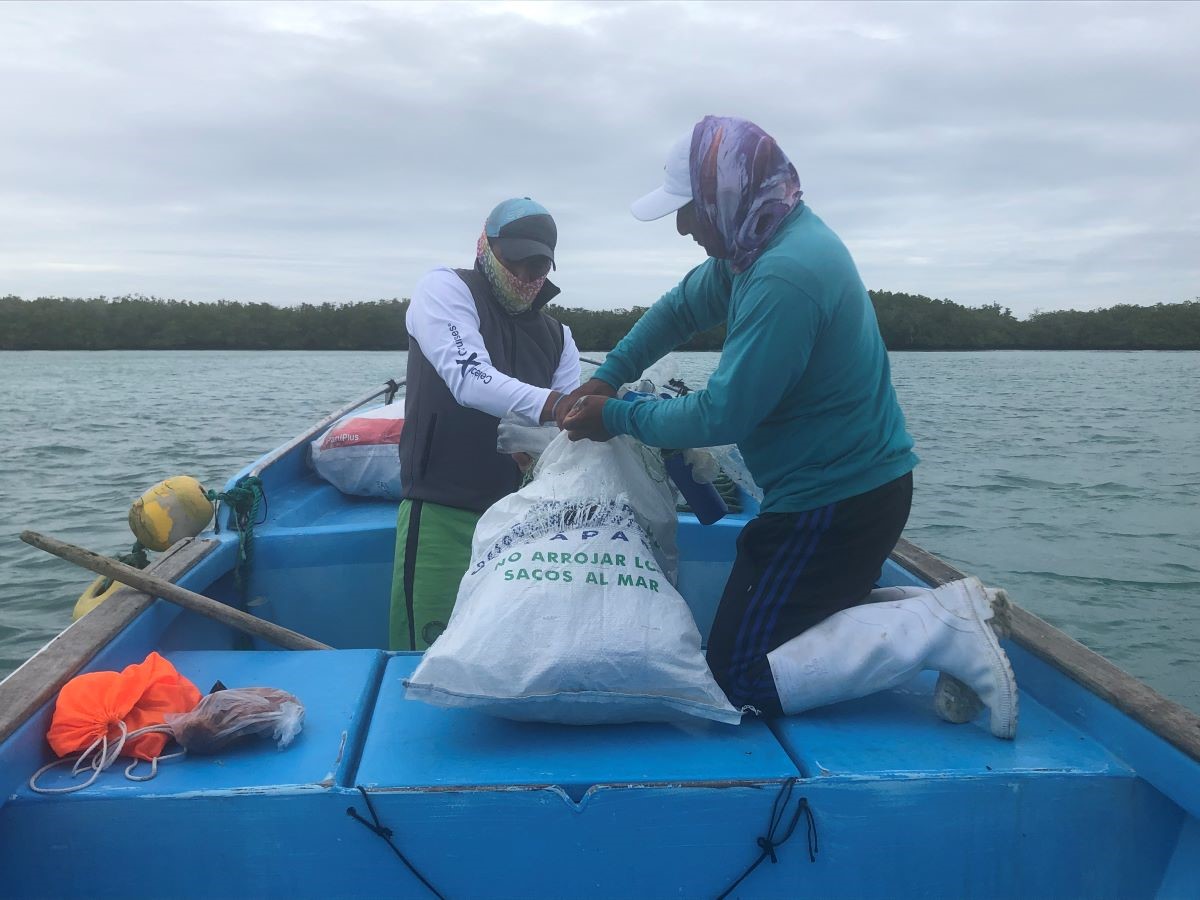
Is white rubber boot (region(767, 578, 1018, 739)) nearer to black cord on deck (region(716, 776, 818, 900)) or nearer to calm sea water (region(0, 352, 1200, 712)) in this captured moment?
black cord on deck (region(716, 776, 818, 900))

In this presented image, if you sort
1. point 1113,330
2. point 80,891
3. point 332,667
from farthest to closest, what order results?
point 1113,330
point 332,667
point 80,891

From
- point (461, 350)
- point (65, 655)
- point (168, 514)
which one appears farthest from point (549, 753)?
point (168, 514)

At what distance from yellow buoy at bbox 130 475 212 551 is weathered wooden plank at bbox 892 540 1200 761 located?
A: 3.39 metres

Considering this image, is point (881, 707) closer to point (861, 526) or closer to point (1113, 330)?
point (861, 526)

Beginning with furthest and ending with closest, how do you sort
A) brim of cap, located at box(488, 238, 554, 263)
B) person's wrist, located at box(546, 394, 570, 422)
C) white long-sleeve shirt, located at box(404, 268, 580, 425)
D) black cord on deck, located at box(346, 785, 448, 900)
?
brim of cap, located at box(488, 238, 554, 263) < white long-sleeve shirt, located at box(404, 268, 580, 425) < person's wrist, located at box(546, 394, 570, 422) < black cord on deck, located at box(346, 785, 448, 900)

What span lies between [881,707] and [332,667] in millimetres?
1449

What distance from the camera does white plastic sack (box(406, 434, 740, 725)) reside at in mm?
1941

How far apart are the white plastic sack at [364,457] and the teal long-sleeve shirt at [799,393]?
2759 millimetres

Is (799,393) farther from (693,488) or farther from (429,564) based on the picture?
(429,564)

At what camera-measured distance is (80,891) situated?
5.80ft

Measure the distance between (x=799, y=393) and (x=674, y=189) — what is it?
0.58m

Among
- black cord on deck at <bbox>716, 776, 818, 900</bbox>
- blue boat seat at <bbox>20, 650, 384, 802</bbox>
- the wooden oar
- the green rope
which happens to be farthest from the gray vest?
black cord on deck at <bbox>716, 776, 818, 900</bbox>

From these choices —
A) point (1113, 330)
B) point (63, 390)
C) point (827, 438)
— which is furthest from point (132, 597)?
point (1113, 330)

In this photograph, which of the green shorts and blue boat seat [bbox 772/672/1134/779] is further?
the green shorts
